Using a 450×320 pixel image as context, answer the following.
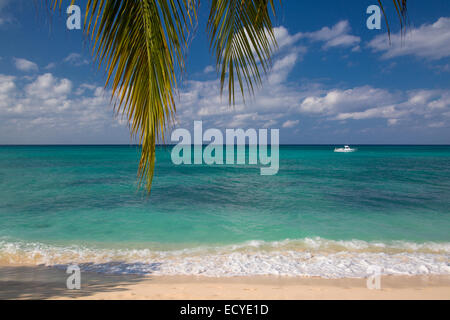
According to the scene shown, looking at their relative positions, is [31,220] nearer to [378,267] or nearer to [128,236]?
[128,236]

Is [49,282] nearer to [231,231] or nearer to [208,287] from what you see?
[208,287]

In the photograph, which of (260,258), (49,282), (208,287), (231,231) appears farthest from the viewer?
(231,231)

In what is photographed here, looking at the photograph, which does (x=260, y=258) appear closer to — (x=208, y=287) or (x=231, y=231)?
(x=208, y=287)

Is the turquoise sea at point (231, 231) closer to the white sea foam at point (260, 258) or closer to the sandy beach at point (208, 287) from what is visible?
the white sea foam at point (260, 258)

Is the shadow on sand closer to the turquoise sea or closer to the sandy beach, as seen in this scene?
the sandy beach

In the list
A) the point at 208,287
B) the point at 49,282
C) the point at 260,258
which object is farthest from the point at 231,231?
the point at 49,282

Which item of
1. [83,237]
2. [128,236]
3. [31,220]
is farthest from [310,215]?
[31,220]

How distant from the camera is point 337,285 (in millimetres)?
4914

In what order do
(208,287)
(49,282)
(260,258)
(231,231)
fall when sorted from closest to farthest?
1. (208,287)
2. (49,282)
3. (260,258)
4. (231,231)

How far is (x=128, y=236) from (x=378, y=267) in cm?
746

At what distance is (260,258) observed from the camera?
21.2 ft

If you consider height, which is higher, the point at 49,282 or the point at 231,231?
the point at 49,282

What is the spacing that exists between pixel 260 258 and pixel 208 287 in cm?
211

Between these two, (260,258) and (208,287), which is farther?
(260,258)
